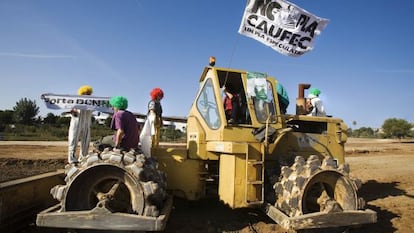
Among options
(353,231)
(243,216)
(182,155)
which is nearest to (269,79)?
(182,155)

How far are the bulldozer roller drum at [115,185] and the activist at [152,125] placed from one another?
0.95m

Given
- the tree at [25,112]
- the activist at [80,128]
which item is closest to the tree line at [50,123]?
the tree at [25,112]

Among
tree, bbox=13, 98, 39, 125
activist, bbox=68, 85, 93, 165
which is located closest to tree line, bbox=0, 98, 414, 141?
tree, bbox=13, 98, 39, 125

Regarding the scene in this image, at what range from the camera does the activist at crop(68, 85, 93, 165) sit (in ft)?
22.1

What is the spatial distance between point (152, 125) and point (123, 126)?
1.92 feet

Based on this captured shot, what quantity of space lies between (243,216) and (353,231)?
1827 millimetres

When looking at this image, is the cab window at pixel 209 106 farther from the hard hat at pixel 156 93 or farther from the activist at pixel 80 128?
the activist at pixel 80 128

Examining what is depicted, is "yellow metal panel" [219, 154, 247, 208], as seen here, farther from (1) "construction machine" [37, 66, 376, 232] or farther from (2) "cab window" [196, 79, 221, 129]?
(2) "cab window" [196, 79, 221, 129]

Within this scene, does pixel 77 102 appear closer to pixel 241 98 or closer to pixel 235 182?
pixel 241 98

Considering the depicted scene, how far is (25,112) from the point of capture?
164 ft

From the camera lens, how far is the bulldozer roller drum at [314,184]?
15.4 ft

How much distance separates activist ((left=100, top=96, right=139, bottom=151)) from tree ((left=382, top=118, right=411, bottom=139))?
2384 inches

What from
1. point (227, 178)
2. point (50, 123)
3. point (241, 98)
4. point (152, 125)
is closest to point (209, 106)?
point (241, 98)

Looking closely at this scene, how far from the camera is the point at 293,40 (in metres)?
7.04
